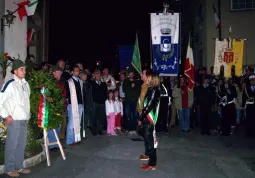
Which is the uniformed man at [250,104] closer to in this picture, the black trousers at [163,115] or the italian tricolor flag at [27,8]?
the black trousers at [163,115]

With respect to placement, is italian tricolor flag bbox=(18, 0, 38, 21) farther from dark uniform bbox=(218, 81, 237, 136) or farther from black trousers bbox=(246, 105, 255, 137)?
black trousers bbox=(246, 105, 255, 137)

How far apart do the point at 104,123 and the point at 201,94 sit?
363 cm

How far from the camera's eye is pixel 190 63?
13.4m

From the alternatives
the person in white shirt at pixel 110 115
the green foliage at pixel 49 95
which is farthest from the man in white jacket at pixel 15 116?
the person in white shirt at pixel 110 115

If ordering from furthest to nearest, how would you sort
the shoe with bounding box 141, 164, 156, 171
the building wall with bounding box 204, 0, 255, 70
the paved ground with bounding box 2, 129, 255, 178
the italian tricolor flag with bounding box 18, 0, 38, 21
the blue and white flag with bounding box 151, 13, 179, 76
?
Answer: the building wall with bounding box 204, 0, 255, 70
the blue and white flag with bounding box 151, 13, 179, 76
the italian tricolor flag with bounding box 18, 0, 38, 21
the shoe with bounding box 141, 164, 156, 171
the paved ground with bounding box 2, 129, 255, 178

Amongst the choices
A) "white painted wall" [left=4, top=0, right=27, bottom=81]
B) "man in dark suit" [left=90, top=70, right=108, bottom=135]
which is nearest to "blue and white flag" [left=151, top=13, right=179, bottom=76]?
"man in dark suit" [left=90, top=70, right=108, bottom=135]

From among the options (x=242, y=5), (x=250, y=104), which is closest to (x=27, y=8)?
(x=250, y=104)

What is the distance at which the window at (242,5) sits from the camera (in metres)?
23.1

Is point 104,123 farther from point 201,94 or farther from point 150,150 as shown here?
point 150,150

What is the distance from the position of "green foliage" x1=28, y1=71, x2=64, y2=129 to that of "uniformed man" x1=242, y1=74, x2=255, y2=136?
7.31 m

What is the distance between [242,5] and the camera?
2334 cm

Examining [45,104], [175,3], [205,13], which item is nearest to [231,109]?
[45,104]

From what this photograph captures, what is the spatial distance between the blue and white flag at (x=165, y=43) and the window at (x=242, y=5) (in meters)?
11.3

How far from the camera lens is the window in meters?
23.1
